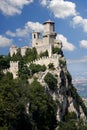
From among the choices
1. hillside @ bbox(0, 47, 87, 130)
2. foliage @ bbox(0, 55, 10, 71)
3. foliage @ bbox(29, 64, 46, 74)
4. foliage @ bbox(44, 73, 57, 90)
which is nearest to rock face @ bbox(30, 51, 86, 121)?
hillside @ bbox(0, 47, 87, 130)

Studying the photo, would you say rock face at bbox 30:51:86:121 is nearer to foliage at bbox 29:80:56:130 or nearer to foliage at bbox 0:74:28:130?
foliage at bbox 29:80:56:130

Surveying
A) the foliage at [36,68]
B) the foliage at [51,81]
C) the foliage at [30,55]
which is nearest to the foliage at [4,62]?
the foliage at [30,55]

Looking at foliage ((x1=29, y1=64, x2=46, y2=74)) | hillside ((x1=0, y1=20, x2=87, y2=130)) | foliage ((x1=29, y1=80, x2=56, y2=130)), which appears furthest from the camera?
foliage ((x1=29, y1=64, x2=46, y2=74))

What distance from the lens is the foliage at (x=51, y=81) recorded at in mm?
81700

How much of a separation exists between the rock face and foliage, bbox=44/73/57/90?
0.45 metres

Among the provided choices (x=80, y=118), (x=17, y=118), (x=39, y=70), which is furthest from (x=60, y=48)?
(x=17, y=118)

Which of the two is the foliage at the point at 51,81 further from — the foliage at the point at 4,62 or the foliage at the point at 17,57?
the foliage at the point at 4,62

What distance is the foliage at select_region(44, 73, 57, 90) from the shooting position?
81700 millimetres

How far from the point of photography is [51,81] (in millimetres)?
82812

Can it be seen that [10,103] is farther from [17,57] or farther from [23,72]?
[17,57]

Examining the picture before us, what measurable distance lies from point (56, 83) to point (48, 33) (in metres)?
14.2

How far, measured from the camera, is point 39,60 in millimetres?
→ 86688

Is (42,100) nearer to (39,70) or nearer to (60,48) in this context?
(39,70)

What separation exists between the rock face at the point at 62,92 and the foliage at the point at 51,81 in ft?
1.49
